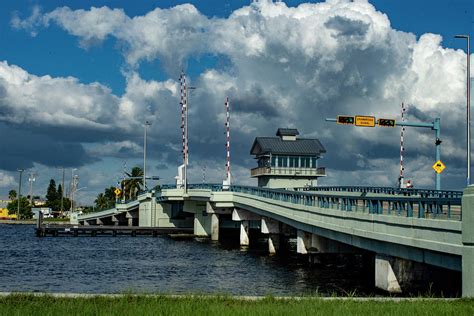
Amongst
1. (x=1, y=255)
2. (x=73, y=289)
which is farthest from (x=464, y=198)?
(x=1, y=255)

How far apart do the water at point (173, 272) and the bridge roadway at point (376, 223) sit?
89.8 inches

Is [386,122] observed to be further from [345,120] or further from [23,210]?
[23,210]

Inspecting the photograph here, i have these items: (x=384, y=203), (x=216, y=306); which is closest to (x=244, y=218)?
(x=384, y=203)

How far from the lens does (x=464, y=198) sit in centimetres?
1902

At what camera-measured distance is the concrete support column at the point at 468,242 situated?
18.6 meters

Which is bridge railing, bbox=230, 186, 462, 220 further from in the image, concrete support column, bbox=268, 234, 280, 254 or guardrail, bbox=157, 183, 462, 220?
concrete support column, bbox=268, 234, 280, 254

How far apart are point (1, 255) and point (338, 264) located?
29.4 metres

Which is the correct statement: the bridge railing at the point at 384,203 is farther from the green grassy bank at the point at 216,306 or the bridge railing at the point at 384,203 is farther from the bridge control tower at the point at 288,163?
the bridge control tower at the point at 288,163

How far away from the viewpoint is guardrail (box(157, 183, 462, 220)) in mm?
21984

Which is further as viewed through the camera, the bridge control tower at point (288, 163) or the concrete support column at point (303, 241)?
the bridge control tower at point (288, 163)

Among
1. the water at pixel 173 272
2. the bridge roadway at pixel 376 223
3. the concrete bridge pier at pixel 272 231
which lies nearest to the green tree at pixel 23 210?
the bridge roadway at pixel 376 223

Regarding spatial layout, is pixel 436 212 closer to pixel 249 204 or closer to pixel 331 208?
pixel 331 208

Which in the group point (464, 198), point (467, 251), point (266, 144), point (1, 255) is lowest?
point (1, 255)

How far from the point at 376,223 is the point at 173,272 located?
16930mm
